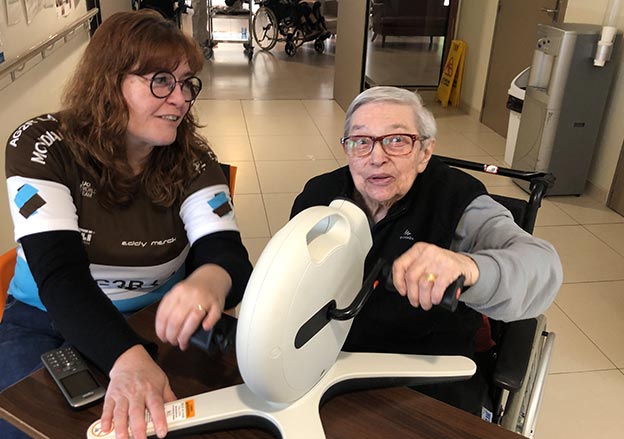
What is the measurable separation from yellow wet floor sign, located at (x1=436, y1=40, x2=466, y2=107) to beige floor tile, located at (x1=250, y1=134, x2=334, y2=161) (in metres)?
1.68

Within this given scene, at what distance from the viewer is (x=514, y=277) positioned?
974 mm

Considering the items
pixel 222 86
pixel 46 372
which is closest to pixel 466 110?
pixel 222 86

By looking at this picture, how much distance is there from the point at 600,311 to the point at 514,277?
1.85 metres

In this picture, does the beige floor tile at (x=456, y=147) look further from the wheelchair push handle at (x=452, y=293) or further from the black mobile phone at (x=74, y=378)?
the black mobile phone at (x=74, y=378)

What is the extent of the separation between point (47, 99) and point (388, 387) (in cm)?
313

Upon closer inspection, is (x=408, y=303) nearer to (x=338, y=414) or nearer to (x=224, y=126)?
(x=338, y=414)

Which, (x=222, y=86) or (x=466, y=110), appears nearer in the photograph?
(x=466, y=110)

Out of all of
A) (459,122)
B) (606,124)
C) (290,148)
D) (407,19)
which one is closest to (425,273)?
(606,124)

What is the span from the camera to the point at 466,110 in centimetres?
552

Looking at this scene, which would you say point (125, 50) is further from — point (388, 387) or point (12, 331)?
point (388, 387)

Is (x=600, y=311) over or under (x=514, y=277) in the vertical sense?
under

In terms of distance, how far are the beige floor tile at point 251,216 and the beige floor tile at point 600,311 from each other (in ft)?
4.95

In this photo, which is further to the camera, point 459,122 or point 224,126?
point 459,122

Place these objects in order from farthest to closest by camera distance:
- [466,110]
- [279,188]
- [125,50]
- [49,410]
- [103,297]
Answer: [466,110]
[279,188]
[125,50]
[103,297]
[49,410]
